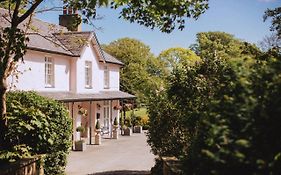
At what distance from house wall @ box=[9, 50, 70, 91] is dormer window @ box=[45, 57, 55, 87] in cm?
22

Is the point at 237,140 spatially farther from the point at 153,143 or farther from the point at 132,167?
the point at 132,167

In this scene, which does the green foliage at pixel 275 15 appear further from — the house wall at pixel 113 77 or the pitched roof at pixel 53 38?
the house wall at pixel 113 77

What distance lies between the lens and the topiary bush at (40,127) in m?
13.2

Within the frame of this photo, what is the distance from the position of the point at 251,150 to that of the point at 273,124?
14.4 inches

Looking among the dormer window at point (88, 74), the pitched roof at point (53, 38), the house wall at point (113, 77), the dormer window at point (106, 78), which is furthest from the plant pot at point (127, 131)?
the dormer window at point (88, 74)

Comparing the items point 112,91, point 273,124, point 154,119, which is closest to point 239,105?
point 273,124

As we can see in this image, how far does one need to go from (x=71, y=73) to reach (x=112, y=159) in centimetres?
952

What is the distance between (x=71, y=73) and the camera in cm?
2909

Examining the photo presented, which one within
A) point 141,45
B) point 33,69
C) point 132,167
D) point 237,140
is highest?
point 141,45

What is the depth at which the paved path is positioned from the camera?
60.3 feet

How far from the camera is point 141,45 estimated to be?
64.2 m

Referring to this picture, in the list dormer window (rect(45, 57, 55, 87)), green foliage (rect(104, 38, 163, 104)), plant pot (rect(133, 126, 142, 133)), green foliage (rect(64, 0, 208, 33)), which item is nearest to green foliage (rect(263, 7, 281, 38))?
green foliage (rect(64, 0, 208, 33))

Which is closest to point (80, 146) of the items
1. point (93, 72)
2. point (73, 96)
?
point (73, 96)

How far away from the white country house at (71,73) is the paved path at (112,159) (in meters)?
3.10
